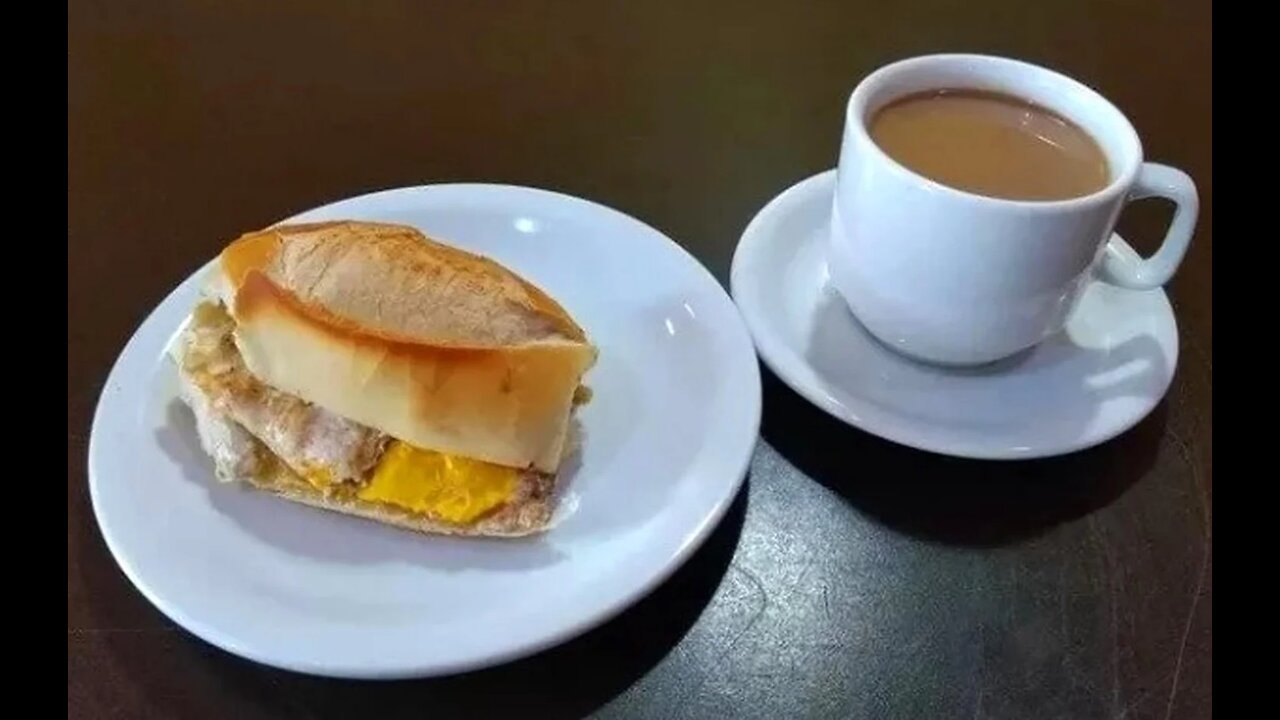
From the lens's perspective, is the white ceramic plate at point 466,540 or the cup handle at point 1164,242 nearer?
the white ceramic plate at point 466,540

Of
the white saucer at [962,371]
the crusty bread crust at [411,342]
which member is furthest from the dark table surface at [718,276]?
the crusty bread crust at [411,342]

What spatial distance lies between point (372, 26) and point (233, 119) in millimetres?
179

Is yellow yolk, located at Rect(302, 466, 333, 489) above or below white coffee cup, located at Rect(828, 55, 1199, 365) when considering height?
below

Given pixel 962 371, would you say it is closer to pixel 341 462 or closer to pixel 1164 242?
pixel 1164 242

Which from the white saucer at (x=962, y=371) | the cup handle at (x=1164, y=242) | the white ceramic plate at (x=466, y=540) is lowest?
the white ceramic plate at (x=466, y=540)

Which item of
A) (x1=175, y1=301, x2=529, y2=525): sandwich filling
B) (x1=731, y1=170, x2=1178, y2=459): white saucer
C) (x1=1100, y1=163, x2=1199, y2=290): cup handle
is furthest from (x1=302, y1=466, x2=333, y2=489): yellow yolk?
(x1=1100, y1=163, x2=1199, y2=290): cup handle

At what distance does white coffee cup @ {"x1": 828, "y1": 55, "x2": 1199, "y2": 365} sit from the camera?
2.27 ft

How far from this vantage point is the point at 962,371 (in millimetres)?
788

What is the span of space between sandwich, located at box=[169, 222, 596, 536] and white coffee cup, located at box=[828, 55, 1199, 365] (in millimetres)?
196

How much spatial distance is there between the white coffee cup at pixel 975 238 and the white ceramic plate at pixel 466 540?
0.10 metres

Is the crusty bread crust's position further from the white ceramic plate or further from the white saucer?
the white saucer

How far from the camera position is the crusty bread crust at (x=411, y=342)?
0.66 metres

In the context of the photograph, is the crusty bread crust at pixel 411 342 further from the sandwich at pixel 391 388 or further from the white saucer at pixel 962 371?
the white saucer at pixel 962 371

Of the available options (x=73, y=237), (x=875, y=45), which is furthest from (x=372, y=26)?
(x=875, y=45)
